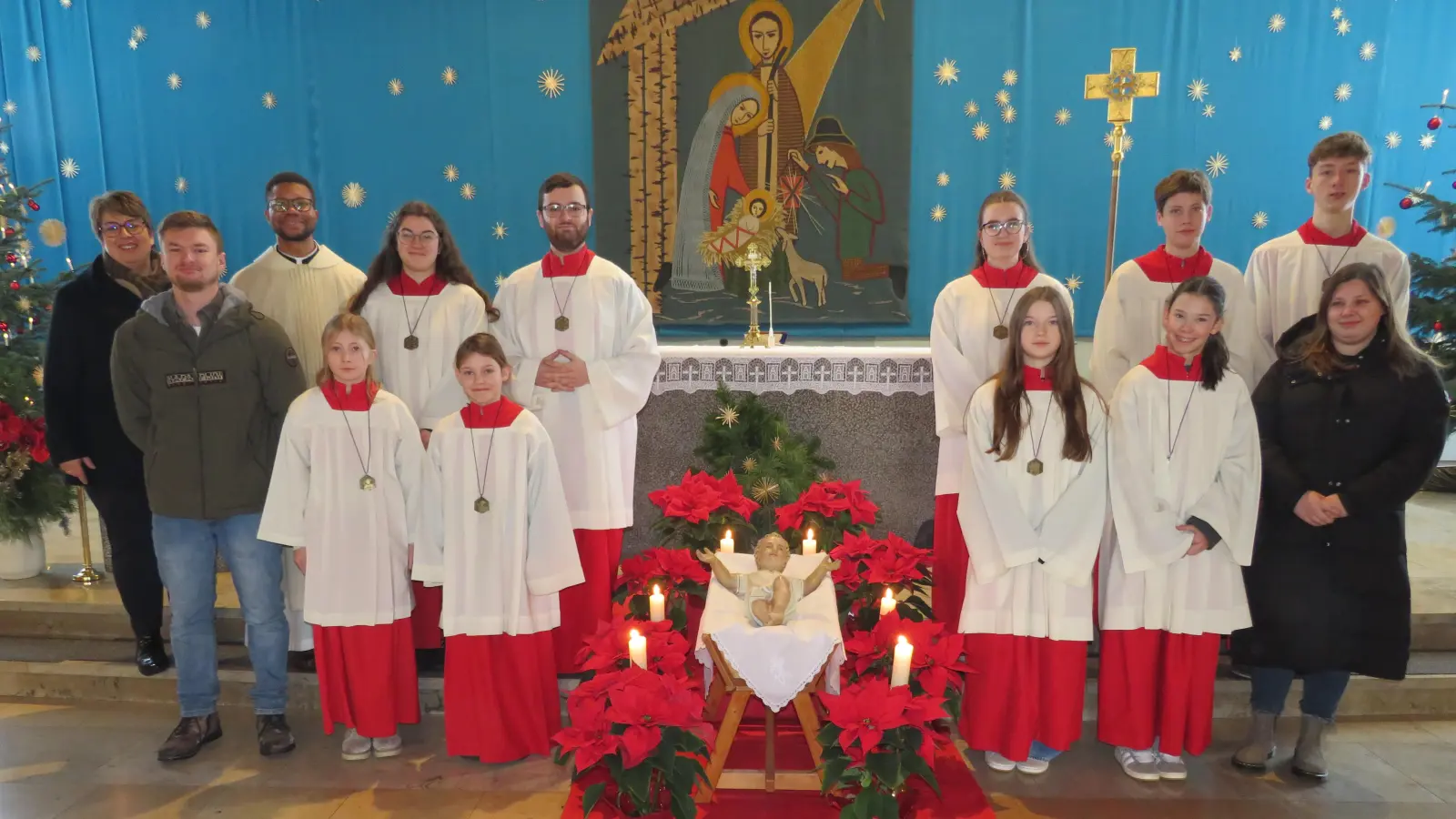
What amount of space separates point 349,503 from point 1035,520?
233cm

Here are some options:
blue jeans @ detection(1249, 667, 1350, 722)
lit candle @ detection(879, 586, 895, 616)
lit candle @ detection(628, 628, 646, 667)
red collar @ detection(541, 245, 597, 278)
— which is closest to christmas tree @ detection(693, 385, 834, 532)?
red collar @ detection(541, 245, 597, 278)

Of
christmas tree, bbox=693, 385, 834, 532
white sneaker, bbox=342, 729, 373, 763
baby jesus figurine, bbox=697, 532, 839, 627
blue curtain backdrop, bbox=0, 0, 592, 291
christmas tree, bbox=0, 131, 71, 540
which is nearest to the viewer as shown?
baby jesus figurine, bbox=697, 532, 839, 627

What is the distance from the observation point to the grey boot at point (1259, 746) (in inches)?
125

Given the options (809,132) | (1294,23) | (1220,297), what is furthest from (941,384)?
(1294,23)

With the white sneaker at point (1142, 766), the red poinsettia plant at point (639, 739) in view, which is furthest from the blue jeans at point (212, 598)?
the white sneaker at point (1142, 766)

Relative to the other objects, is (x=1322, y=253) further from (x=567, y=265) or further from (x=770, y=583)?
(x=567, y=265)

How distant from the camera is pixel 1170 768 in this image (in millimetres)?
3133

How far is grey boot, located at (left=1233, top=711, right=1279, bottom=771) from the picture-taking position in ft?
10.4

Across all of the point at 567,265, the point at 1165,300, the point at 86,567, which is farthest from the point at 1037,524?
the point at 86,567

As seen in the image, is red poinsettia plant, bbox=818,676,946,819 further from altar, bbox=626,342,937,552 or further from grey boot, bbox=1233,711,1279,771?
altar, bbox=626,342,937,552

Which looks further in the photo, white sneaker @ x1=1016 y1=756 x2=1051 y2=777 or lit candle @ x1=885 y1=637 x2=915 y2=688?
white sneaker @ x1=1016 y1=756 x2=1051 y2=777

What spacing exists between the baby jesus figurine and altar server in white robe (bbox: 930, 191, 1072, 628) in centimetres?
81

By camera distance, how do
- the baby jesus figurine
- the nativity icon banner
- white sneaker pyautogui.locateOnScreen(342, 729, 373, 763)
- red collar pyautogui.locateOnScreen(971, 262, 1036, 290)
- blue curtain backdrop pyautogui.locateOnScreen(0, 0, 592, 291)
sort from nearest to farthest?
the baby jesus figurine < white sneaker pyautogui.locateOnScreen(342, 729, 373, 763) < red collar pyautogui.locateOnScreen(971, 262, 1036, 290) < the nativity icon banner < blue curtain backdrop pyautogui.locateOnScreen(0, 0, 592, 291)

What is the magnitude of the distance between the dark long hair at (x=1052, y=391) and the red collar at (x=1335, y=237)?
1.35m
